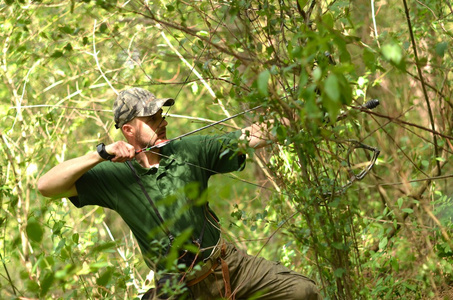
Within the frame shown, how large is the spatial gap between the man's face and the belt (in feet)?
2.52

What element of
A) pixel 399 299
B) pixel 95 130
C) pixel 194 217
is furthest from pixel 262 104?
pixel 95 130

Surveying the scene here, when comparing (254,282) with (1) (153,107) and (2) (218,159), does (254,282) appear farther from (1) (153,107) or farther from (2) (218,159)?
(1) (153,107)

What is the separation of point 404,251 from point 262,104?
186cm

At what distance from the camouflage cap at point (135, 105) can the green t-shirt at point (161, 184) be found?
26 cm

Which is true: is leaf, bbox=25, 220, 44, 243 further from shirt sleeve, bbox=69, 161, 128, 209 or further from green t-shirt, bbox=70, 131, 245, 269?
shirt sleeve, bbox=69, 161, 128, 209

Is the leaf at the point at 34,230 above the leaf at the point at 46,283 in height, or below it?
above

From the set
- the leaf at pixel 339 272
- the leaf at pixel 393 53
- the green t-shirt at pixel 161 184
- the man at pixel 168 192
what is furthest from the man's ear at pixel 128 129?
the leaf at pixel 393 53

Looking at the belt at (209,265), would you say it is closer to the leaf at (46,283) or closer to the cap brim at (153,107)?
the cap brim at (153,107)

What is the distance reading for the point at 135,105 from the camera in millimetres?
3965

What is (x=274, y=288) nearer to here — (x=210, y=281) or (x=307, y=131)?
(x=210, y=281)

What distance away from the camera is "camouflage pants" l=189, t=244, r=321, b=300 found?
3670mm

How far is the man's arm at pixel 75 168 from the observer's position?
3.58 meters

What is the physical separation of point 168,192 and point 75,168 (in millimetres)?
561

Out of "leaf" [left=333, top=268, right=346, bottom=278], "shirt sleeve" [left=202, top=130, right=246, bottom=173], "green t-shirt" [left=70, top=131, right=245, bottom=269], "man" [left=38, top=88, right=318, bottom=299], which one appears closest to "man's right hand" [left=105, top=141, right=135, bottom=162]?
"man" [left=38, top=88, right=318, bottom=299]
